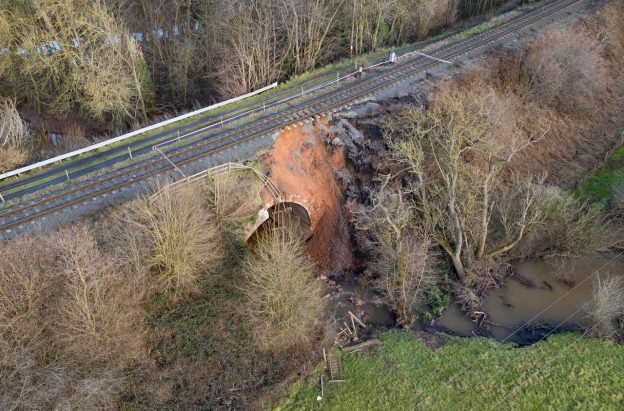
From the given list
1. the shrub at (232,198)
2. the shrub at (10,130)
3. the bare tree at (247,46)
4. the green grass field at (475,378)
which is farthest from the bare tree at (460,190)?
the shrub at (10,130)

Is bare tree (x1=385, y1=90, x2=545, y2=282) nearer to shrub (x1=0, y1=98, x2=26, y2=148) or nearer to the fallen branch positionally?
the fallen branch

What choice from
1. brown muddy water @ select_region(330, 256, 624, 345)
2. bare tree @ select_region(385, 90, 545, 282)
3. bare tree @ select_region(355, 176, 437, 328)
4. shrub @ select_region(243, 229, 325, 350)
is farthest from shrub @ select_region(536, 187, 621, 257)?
shrub @ select_region(243, 229, 325, 350)

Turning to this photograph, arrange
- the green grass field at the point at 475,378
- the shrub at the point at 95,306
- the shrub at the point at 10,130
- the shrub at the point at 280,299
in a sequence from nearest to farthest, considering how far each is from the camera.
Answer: the shrub at the point at 95,306 < the shrub at the point at 280,299 < the green grass field at the point at 475,378 < the shrub at the point at 10,130

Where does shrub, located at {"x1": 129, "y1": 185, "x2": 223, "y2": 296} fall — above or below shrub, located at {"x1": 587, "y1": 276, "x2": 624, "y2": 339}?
above

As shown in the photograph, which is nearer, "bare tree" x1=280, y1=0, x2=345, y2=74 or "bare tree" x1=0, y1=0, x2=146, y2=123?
"bare tree" x1=0, y1=0, x2=146, y2=123

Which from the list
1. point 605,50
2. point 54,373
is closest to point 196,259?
point 54,373

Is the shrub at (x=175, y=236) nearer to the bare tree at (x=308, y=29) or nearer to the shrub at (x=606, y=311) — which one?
the shrub at (x=606, y=311)

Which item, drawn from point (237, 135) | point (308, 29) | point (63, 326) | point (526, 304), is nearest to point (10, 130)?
point (237, 135)
